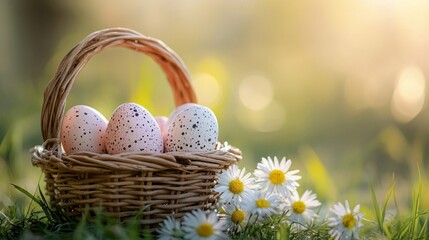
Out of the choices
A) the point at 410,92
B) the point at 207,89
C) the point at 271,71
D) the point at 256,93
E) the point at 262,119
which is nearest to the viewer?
the point at 410,92

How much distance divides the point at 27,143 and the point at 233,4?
2.79 metres

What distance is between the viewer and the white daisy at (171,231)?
138cm

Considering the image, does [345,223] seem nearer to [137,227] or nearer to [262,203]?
[262,203]

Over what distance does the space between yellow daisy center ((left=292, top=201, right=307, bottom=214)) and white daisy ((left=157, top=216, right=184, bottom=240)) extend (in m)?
0.33

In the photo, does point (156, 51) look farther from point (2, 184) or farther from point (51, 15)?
point (51, 15)

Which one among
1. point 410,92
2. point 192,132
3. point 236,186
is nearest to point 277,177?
point 236,186

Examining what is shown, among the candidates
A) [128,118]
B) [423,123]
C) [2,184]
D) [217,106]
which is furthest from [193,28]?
[128,118]

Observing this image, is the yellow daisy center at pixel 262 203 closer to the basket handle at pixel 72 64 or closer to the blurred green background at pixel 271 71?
the basket handle at pixel 72 64

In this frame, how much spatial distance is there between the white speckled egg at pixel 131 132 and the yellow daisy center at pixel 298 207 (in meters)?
0.38

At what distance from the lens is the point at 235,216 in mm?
1519

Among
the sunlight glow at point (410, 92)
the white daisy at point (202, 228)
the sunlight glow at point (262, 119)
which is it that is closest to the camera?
the white daisy at point (202, 228)

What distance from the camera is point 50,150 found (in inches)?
59.1

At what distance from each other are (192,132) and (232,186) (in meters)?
0.17

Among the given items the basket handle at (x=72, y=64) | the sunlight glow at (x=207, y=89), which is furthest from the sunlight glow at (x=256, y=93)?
the basket handle at (x=72, y=64)
